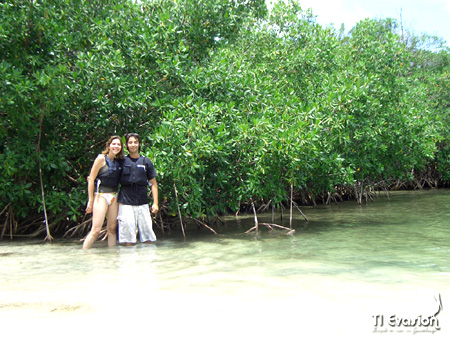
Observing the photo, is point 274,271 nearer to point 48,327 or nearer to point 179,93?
point 48,327

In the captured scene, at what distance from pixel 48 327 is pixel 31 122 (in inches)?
176

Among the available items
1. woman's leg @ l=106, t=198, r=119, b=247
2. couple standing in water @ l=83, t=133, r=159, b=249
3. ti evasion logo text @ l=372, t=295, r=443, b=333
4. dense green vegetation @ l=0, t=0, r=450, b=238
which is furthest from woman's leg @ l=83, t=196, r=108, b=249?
ti evasion logo text @ l=372, t=295, r=443, b=333

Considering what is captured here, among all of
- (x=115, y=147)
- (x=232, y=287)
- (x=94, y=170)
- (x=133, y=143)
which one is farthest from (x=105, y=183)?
(x=232, y=287)

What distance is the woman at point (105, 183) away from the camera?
5359mm

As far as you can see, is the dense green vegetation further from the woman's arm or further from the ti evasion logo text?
the ti evasion logo text

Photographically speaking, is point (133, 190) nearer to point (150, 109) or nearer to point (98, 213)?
point (98, 213)

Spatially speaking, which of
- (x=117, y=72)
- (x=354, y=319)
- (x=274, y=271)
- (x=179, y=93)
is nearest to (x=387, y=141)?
(x=179, y=93)

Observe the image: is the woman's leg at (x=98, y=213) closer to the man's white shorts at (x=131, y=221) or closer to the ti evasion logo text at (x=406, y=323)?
the man's white shorts at (x=131, y=221)

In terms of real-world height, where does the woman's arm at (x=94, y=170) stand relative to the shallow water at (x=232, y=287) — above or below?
above

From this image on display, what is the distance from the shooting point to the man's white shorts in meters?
5.66

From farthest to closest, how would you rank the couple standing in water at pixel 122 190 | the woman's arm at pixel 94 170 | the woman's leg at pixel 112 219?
the woman's leg at pixel 112 219
the couple standing in water at pixel 122 190
the woman's arm at pixel 94 170

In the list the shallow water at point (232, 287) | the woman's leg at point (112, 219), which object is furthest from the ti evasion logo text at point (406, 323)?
the woman's leg at point (112, 219)

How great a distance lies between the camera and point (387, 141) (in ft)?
37.2

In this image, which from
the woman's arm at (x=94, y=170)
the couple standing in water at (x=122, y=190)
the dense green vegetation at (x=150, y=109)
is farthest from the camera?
the dense green vegetation at (x=150, y=109)
